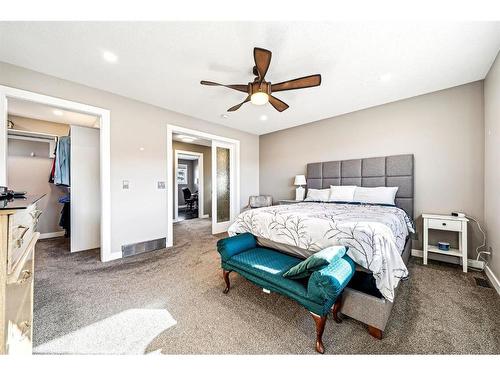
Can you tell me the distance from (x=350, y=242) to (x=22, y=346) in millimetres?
2109

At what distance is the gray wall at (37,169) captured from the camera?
3.64 m

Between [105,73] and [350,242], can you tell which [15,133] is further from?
[350,242]

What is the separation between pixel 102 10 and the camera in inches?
49.2

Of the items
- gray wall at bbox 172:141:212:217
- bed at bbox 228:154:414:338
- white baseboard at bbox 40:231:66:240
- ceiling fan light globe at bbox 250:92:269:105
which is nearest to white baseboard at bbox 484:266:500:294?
bed at bbox 228:154:414:338

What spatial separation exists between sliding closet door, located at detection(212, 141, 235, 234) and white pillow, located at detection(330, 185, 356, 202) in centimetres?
234

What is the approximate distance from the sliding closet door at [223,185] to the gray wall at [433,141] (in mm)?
2241

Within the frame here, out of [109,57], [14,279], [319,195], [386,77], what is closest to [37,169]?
[109,57]

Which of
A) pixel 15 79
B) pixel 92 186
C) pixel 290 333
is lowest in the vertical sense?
pixel 290 333

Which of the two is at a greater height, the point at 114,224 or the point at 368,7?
the point at 368,7

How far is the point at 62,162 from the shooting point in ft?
11.0

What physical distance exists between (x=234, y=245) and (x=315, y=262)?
0.94 meters

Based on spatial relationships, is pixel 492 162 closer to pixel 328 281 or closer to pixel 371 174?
pixel 371 174

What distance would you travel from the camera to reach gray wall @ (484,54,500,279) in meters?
2.07

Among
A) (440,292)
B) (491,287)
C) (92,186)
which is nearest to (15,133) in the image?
(92,186)
